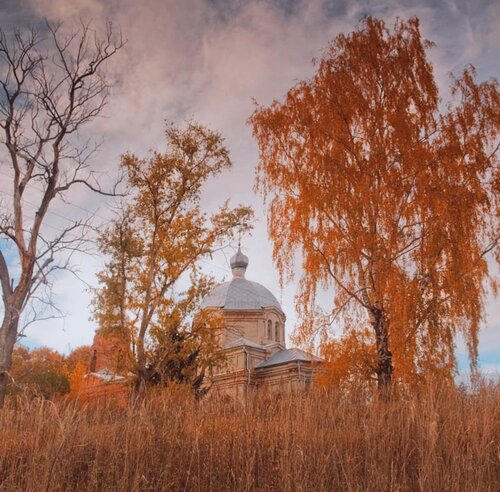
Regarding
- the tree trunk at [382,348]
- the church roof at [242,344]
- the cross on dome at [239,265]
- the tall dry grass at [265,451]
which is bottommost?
the tall dry grass at [265,451]

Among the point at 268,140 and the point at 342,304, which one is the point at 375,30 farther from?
the point at 342,304

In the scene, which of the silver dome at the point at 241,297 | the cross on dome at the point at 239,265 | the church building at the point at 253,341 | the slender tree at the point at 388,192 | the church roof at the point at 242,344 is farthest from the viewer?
the cross on dome at the point at 239,265

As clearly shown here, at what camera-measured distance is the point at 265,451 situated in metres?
5.31

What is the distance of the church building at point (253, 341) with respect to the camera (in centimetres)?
3325

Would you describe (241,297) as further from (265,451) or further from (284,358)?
(265,451)

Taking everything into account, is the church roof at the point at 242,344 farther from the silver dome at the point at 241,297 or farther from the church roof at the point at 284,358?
the silver dome at the point at 241,297

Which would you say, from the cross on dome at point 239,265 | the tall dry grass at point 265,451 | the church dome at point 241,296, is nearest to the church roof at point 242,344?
the church dome at point 241,296

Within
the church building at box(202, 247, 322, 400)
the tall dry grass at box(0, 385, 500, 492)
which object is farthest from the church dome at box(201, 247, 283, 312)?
the tall dry grass at box(0, 385, 500, 492)

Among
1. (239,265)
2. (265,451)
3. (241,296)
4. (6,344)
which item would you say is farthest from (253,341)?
(265,451)

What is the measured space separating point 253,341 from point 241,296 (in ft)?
14.2

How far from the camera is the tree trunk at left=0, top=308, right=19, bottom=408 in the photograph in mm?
13609

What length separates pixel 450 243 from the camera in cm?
1012

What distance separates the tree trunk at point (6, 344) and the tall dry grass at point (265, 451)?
835 cm

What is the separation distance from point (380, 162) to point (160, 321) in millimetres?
11146
